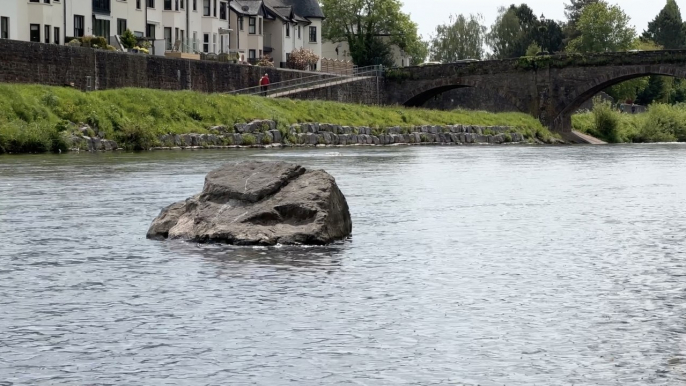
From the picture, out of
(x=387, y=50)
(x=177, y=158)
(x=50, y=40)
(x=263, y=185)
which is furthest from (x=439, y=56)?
(x=263, y=185)

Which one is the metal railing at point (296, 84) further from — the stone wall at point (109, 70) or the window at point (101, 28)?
the window at point (101, 28)

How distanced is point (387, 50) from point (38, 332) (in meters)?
109

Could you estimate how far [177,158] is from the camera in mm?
38656

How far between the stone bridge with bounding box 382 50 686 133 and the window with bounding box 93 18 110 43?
2343cm

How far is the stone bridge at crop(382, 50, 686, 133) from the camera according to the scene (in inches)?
3297

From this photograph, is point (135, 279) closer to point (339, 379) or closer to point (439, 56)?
point (339, 379)

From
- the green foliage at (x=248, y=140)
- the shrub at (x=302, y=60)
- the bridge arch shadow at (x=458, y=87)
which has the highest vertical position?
the shrub at (x=302, y=60)

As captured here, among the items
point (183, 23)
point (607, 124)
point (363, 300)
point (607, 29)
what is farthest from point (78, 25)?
point (607, 29)

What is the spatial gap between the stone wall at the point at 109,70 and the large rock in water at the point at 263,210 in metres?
34.1

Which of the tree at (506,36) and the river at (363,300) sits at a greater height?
the tree at (506,36)

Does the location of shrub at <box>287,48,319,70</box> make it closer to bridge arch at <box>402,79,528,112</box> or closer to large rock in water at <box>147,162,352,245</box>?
bridge arch at <box>402,79,528,112</box>

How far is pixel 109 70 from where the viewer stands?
54406 millimetres

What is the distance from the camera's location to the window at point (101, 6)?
7041 cm

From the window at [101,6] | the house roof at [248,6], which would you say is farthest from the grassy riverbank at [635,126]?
the window at [101,6]
